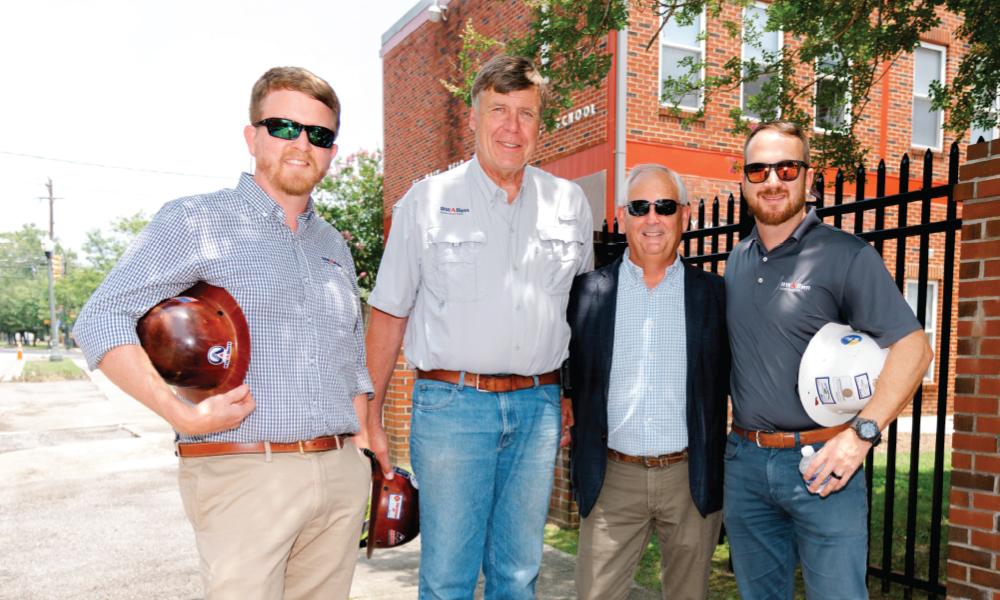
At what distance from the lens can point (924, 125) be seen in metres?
14.2

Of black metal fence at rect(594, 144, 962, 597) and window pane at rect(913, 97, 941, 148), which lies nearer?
black metal fence at rect(594, 144, 962, 597)

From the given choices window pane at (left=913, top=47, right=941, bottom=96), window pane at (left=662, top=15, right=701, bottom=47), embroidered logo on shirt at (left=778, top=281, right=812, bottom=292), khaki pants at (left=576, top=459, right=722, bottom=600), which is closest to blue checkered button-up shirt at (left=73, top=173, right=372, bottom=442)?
khaki pants at (left=576, top=459, right=722, bottom=600)

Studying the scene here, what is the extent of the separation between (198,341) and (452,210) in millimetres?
1204

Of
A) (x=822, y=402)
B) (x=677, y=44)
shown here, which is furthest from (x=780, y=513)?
(x=677, y=44)

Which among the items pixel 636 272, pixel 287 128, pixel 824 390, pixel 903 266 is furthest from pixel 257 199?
pixel 903 266

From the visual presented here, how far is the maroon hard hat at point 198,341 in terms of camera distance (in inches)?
82.4

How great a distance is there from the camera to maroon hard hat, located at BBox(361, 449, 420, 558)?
2.91 meters

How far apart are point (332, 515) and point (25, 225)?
13030 centimetres

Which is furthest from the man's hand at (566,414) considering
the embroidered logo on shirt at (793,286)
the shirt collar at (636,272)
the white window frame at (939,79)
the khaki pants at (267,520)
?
the white window frame at (939,79)

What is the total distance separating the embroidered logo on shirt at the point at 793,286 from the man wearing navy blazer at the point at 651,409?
0.35 metres

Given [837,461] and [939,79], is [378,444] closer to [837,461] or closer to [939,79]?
[837,461]

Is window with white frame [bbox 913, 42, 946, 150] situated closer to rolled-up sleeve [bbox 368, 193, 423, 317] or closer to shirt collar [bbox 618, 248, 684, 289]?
shirt collar [bbox 618, 248, 684, 289]

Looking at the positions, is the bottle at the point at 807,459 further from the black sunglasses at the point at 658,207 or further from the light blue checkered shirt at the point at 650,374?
the black sunglasses at the point at 658,207

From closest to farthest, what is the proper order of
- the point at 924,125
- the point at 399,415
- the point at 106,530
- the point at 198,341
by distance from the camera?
1. the point at 198,341
2. the point at 106,530
3. the point at 399,415
4. the point at 924,125
